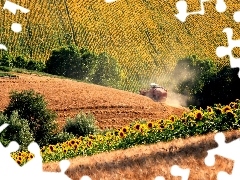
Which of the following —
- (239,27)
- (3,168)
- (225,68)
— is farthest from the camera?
(225,68)

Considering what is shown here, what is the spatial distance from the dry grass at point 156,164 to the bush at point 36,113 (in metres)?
6.05

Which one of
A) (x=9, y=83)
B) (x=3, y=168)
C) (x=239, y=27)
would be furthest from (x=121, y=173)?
(x=9, y=83)

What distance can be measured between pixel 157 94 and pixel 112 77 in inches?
591

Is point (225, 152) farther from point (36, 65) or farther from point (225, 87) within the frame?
point (36, 65)

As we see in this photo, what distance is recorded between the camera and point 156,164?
2531 millimetres

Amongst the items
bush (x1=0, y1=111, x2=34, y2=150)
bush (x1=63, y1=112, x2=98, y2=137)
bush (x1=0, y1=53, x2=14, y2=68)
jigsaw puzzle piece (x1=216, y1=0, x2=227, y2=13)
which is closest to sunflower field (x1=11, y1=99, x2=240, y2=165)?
bush (x1=0, y1=111, x2=34, y2=150)

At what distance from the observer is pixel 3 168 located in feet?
7.77

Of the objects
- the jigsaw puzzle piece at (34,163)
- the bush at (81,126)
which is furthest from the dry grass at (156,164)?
the bush at (81,126)

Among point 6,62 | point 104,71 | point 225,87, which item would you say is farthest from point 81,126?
point 104,71

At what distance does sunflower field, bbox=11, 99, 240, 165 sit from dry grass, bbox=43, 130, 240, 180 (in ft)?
6.64

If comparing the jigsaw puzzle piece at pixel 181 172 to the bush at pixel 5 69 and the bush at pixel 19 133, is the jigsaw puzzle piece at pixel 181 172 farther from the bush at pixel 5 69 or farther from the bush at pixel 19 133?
the bush at pixel 5 69

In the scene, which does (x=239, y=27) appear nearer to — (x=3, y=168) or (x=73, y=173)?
(x=73, y=173)

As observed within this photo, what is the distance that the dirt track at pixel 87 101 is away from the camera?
50.5 feet

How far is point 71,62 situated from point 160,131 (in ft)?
55.9
